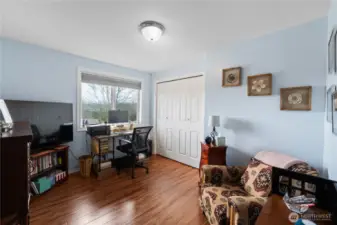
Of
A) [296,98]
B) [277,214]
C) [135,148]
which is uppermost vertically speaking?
[296,98]

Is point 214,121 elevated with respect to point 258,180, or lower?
elevated

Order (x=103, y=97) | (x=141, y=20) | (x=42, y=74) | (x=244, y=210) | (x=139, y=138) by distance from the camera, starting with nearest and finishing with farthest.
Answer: (x=244, y=210), (x=141, y=20), (x=42, y=74), (x=139, y=138), (x=103, y=97)

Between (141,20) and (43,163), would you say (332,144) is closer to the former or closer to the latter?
(141,20)

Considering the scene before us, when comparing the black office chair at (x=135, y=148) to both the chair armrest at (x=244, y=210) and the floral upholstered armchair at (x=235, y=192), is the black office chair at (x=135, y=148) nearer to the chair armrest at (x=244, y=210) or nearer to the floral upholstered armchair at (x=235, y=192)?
the floral upholstered armchair at (x=235, y=192)

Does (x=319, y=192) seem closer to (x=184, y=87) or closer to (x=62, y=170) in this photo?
(x=184, y=87)

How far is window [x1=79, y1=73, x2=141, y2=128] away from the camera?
3.42m

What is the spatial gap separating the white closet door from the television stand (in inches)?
87.3

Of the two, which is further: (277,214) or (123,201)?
(123,201)

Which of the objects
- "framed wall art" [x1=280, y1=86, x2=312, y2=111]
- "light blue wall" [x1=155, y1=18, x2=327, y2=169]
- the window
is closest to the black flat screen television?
the window

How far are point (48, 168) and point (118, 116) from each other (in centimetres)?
159

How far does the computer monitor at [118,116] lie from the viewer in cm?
364

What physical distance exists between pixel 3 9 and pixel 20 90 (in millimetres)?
1302

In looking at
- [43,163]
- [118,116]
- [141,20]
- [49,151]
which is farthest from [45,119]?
[141,20]

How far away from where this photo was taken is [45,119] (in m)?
2.60
